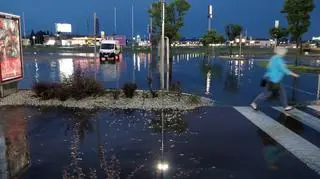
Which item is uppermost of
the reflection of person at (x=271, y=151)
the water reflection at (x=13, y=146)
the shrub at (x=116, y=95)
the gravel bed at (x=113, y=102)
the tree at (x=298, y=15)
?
the tree at (x=298, y=15)

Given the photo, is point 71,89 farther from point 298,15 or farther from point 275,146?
point 298,15

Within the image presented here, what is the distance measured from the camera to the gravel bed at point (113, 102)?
11.5 metres

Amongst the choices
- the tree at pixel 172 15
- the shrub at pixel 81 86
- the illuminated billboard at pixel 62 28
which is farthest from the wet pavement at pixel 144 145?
the illuminated billboard at pixel 62 28

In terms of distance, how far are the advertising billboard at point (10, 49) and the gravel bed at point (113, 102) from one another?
112cm

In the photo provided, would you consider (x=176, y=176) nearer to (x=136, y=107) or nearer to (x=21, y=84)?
(x=136, y=107)

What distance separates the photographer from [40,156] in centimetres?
657

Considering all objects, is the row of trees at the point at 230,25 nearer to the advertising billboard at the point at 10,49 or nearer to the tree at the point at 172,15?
the tree at the point at 172,15

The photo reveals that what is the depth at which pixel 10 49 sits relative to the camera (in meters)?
14.0

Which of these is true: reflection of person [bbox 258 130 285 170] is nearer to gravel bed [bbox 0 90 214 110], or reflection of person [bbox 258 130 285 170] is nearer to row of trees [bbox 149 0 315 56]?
gravel bed [bbox 0 90 214 110]

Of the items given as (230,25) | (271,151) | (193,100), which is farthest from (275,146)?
(230,25)

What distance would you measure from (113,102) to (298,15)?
23.2 m

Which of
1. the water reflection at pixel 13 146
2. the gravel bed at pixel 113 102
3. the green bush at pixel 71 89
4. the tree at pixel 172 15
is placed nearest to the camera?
the water reflection at pixel 13 146

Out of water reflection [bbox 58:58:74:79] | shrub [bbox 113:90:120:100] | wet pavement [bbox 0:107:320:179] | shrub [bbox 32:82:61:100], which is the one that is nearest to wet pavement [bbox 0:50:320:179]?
wet pavement [bbox 0:107:320:179]

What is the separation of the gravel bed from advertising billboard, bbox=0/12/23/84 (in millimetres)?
1120
